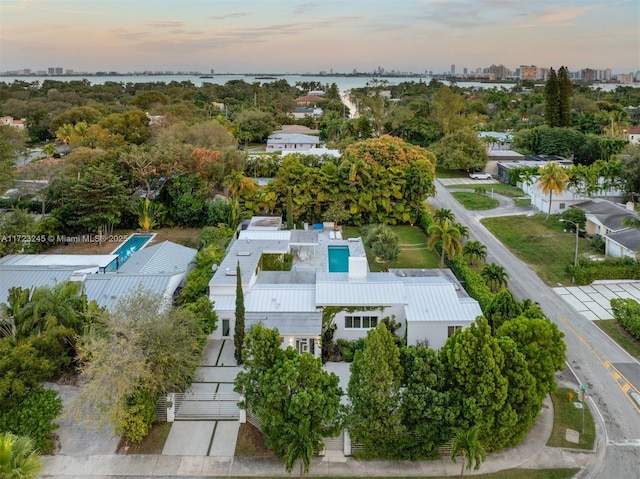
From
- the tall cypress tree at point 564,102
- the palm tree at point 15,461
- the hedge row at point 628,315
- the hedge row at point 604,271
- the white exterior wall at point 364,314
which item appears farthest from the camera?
the tall cypress tree at point 564,102

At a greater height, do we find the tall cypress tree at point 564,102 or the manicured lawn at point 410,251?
the tall cypress tree at point 564,102

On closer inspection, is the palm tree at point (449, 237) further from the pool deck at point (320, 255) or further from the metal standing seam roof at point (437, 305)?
the metal standing seam roof at point (437, 305)

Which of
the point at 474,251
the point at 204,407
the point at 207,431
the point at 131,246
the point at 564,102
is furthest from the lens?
the point at 564,102

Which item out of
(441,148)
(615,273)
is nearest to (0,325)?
(615,273)

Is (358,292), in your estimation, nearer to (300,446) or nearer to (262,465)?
(262,465)

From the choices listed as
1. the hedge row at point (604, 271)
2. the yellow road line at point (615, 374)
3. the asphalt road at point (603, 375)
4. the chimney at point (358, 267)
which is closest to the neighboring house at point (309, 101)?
the asphalt road at point (603, 375)

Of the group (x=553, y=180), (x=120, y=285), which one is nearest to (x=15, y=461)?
(x=120, y=285)
